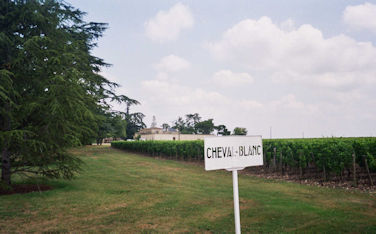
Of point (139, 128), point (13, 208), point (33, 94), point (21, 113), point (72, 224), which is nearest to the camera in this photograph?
point (72, 224)

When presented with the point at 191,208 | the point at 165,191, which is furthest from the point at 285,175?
the point at 191,208

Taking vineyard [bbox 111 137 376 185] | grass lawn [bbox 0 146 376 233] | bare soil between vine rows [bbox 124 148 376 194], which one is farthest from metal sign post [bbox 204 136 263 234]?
vineyard [bbox 111 137 376 185]

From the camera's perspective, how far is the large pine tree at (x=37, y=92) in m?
9.10

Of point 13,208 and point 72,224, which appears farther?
point 13,208

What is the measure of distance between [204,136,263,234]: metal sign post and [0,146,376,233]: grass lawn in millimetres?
2760

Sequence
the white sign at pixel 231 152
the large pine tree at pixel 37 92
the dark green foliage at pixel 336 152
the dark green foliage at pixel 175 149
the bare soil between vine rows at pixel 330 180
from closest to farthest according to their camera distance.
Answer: the white sign at pixel 231 152 → the large pine tree at pixel 37 92 → the bare soil between vine rows at pixel 330 180 → the dark green foliage at pixel 336 152 → the dark green foliage at pixel 175 149

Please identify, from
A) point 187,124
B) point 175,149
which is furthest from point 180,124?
point 175,149

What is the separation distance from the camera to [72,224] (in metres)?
6.20

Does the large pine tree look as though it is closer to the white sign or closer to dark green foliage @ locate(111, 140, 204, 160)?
the white sign

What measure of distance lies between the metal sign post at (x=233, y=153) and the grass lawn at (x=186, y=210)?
2.76 m

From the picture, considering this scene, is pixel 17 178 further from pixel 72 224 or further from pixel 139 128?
pixel 139 128

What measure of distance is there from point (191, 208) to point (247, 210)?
1.47m

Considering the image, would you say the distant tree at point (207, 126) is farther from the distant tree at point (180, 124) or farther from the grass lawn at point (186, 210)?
the grass lawn at point (186, 210)

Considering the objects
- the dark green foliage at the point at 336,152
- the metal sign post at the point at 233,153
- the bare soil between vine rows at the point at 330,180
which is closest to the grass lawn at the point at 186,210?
the bare soil between vine rows at the point at 330,180
